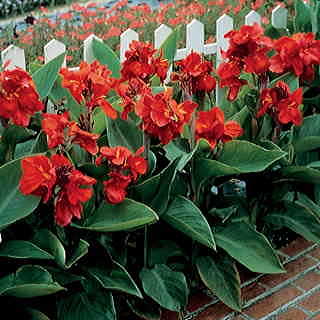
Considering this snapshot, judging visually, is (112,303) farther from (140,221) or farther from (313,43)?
(313,43)

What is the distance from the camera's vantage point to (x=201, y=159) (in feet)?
8.38

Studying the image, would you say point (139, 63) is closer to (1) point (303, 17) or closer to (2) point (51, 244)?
(2) point (51, 244)

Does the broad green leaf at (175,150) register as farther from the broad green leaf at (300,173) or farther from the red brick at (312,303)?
the red brick at (312,303)

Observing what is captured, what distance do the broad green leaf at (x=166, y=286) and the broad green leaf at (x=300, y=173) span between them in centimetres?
62

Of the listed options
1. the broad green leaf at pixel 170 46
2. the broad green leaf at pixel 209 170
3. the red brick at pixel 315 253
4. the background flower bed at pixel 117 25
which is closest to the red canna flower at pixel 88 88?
the broad green leaf at pixel 209 170

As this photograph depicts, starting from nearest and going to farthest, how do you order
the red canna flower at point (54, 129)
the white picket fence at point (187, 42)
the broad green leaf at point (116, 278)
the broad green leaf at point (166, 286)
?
the red canna flower at point (54, 129), the broad green leaf at point (116, 278), the broad green leaf at point (166, 286), the white picket fence at point (187, 42)

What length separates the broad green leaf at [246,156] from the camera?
102 inches

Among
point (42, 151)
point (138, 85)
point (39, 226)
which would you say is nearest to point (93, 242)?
point (39, 226)

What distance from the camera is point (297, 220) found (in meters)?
2.94

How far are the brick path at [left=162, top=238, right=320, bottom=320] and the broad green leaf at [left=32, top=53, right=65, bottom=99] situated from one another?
0.95m

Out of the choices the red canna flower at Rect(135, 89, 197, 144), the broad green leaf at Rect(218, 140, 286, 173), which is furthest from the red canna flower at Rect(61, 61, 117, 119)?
the broad green leaf at Rect(218, 140, 286, 173)

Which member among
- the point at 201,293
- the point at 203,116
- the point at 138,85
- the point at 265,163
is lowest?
the point at 201,293

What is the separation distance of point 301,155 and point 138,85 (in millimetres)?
1049

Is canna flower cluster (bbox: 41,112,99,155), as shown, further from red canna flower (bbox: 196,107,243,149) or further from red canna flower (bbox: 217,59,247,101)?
red canna flower (bbox: 217,59,247,101)
